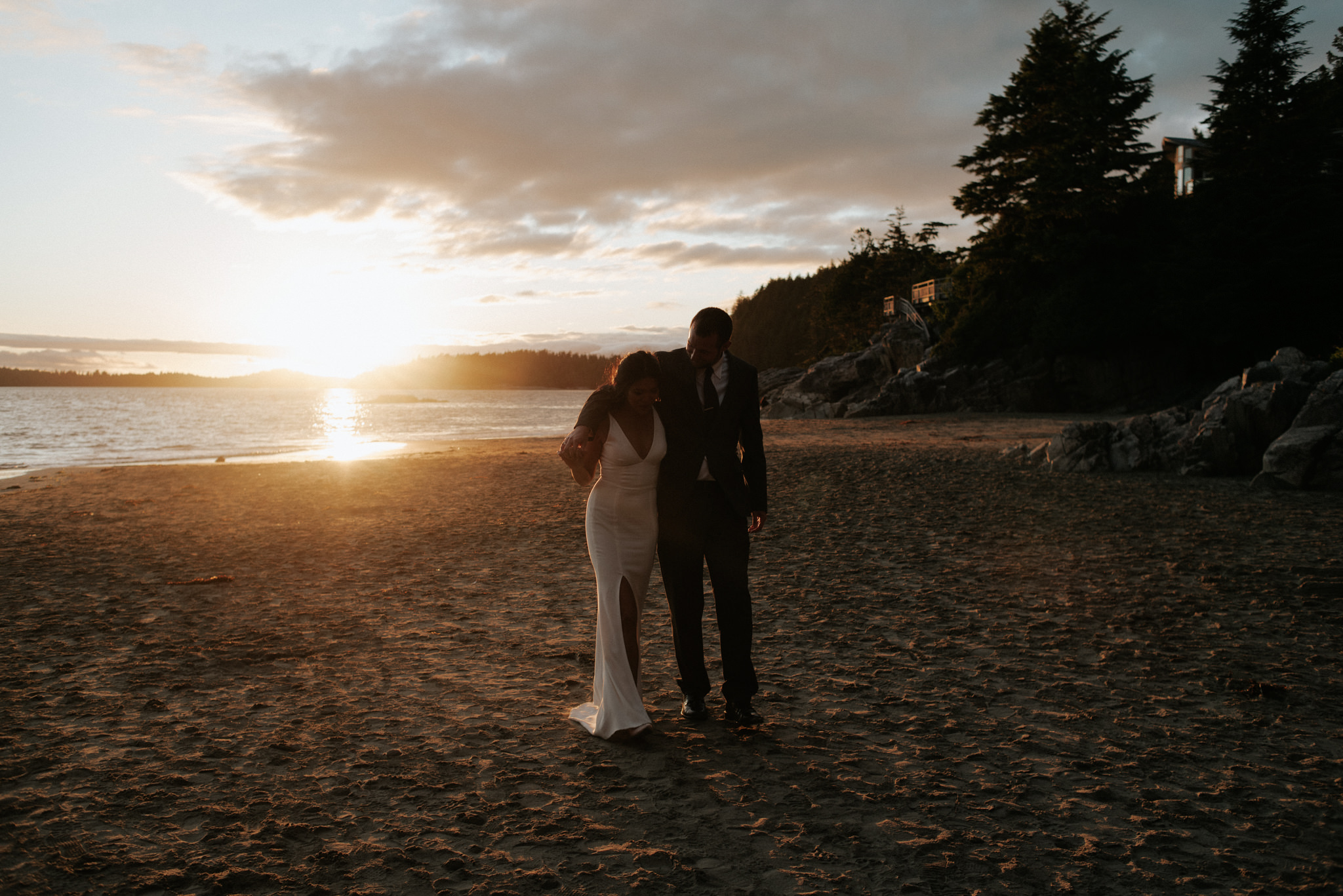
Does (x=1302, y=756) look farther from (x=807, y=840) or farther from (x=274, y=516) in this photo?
(x=274, y=516)

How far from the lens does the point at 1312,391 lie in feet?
39.4

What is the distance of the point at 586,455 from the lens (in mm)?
3627

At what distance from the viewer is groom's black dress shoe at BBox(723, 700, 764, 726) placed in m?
3.86

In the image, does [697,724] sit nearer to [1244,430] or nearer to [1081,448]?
[1081,448]

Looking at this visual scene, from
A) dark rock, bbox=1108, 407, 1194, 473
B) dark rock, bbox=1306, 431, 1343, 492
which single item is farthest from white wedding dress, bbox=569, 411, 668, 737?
dark rock, bbox=1108, 407, 1194, 473

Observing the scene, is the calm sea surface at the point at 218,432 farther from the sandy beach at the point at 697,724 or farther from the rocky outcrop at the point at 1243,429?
the rocky outcrop at the point at 1243,429

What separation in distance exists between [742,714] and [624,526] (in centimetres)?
111

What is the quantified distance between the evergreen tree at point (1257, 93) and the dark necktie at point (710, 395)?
34.1 m

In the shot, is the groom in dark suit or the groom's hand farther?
the groom in dark suit

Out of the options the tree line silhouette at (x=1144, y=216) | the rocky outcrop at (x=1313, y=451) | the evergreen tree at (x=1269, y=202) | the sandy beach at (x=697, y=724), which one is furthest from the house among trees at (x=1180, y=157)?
the sandy beach at (x=697, y=724)

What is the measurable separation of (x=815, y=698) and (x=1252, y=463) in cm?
1147

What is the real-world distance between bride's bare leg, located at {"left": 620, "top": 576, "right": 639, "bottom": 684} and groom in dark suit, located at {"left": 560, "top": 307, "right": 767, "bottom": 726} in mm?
200

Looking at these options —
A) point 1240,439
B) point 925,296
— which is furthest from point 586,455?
point 925,296

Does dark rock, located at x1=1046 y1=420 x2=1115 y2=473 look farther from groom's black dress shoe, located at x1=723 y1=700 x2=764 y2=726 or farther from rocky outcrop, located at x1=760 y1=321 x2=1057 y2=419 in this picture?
rocky outcrop, located at x1=760 y1=321 x2=1057 y2=419
